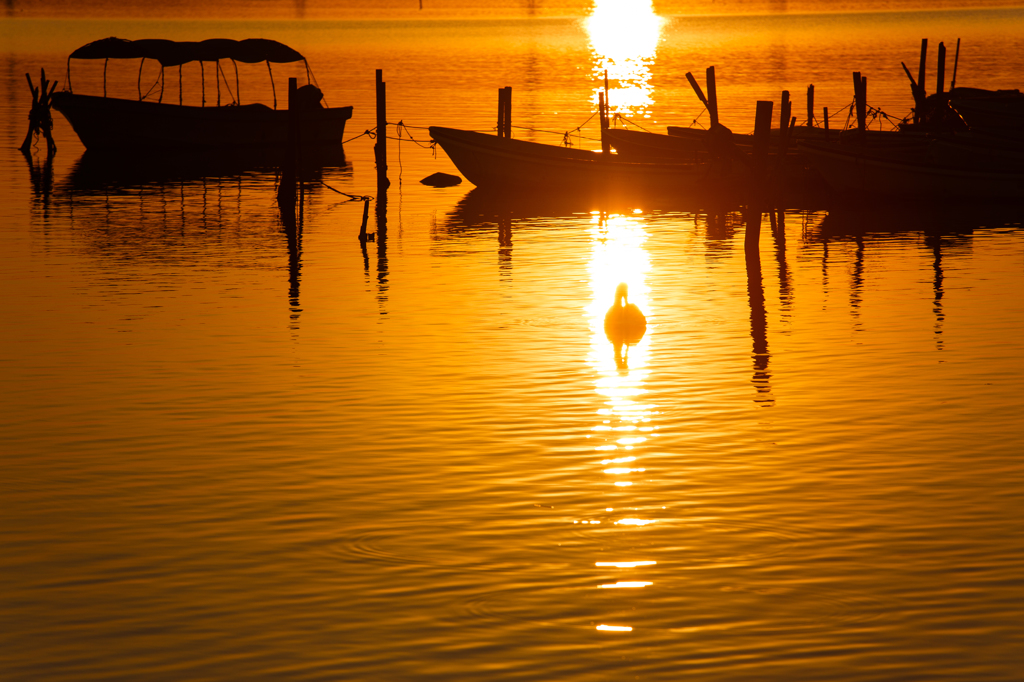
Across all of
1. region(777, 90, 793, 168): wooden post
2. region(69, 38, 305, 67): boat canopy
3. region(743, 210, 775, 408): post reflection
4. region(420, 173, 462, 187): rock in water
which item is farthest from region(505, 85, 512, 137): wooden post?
region(743, 210, 775, 408): post reflection

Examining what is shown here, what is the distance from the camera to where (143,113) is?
153 feet

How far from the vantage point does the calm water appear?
30.0 feet

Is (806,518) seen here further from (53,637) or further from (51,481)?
(51,481)

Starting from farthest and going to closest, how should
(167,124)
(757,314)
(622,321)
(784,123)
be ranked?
(167,124)
(784,123)
(757,314)
(622,321)

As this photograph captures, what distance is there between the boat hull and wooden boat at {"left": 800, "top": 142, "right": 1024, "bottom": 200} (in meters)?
20.4

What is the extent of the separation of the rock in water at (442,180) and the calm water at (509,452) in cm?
856

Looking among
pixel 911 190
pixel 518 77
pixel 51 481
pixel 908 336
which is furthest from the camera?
pixel 518 77

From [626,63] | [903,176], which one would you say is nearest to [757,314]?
[903,176]

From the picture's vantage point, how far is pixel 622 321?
18.9 meters

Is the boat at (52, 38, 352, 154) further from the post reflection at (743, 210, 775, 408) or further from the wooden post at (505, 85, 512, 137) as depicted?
the post reflection at (743, 210, 775, 408)

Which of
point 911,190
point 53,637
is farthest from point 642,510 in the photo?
point 911,190

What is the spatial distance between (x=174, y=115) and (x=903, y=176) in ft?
81.8

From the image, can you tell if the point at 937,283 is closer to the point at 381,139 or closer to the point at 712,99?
the point at 712,99

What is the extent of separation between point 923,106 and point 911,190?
23.9 ft
